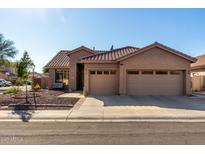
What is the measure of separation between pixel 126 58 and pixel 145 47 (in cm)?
188

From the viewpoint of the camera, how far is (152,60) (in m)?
20.9

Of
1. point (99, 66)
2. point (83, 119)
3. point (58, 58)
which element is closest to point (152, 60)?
point (99, 66)

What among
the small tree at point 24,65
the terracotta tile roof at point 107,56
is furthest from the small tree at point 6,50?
the terracotta tile roof at point 107,56

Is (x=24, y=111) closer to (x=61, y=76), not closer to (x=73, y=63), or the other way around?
(x=73, y=63)

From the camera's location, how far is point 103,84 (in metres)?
21.4

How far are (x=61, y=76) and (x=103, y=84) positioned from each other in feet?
30.7

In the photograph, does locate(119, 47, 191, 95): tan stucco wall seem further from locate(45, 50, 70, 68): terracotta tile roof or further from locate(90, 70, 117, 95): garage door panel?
locate(45, 50, 70, 68): terracotta tile roof

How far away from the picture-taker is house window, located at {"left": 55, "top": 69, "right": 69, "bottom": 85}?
95.7 feet

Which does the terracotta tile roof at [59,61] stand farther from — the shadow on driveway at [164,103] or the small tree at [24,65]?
the small tree at [24,65]

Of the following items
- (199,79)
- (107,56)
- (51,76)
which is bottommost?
(199,79)

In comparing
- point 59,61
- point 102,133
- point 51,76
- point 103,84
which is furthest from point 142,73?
point 102,133

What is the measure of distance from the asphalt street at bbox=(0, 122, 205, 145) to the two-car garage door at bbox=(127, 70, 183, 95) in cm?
1114
